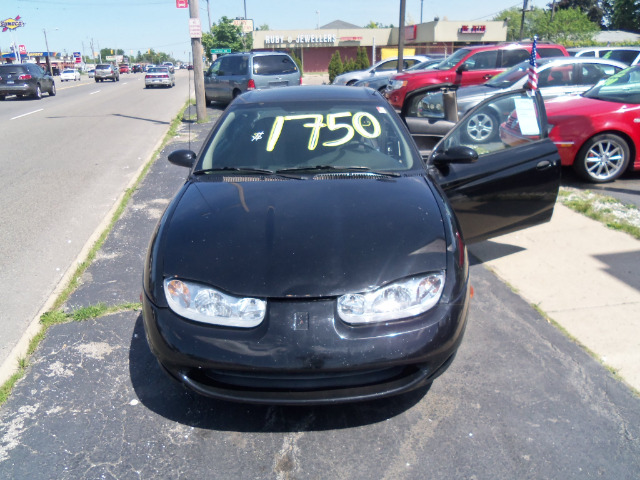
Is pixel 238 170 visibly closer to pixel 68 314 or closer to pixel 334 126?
pixel 334 126

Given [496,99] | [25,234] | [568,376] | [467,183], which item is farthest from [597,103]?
[25,234]

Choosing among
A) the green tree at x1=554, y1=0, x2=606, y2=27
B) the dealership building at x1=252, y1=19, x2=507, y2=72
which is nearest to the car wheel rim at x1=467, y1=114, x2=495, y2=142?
the dealership building at x1=252, y1=19, x2=507, y2=72

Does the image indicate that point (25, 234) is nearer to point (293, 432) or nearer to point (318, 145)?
point (318, 145)

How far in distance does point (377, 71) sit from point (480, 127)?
18.4m

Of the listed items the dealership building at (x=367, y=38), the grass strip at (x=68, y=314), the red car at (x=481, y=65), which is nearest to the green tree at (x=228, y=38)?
the dealership building at (x=367, y=38)

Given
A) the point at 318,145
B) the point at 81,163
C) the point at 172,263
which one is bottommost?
the point at 81,163

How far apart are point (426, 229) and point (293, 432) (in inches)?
50.5

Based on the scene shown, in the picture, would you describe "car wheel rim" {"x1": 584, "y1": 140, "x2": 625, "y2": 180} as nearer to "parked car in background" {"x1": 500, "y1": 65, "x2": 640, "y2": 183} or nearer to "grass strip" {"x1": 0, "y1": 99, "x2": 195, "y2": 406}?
"parked car in background" {"x1": 500, "y1": 65, "x2": 640, "y2": 183}

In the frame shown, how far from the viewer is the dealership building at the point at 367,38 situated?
51938 millimetres

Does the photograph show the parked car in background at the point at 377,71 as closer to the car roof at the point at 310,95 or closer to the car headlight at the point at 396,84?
the car headlight at the point at 396,84

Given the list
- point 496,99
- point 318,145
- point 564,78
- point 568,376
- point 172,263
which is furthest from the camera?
point 564,78

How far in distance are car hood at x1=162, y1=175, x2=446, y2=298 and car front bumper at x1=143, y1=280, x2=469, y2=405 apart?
17 centimetres

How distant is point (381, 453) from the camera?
2760 mm

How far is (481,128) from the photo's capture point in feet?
16.4
